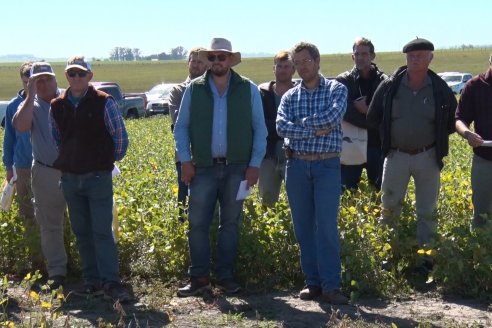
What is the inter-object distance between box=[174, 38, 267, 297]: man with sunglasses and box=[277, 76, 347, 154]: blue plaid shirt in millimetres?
301

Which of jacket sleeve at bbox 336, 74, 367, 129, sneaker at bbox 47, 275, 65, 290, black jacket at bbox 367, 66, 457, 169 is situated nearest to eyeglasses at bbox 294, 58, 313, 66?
black jacket at bbox 367, 66, 457, 169

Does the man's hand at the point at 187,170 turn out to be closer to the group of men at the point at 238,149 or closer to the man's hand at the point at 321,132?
the group of men at the point at 238,149

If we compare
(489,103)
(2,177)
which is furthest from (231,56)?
(2,177)

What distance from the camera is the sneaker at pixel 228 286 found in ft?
19.7

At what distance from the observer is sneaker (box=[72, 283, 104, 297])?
6.02m

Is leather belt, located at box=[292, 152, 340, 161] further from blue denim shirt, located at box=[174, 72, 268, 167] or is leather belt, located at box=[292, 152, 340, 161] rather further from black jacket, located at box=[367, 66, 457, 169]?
black jacket, located at box=[367, 66, 457, 169]

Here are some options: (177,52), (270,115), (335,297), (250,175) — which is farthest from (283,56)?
(177,52)

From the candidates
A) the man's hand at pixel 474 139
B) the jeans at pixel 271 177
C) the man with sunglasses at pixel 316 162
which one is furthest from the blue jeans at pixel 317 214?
the jeans at pixel 271 177

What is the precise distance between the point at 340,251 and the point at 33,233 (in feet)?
8.53

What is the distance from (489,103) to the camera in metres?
6.01

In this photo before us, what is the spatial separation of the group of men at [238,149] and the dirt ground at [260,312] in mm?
156

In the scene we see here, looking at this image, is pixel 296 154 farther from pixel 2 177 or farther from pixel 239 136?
pixel 2 177

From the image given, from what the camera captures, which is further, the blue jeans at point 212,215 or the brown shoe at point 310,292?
the blue jeans at point 212,215

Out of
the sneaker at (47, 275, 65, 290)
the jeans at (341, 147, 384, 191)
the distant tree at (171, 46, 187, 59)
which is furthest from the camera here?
the distant tree at (171, 46, 187, 59)
